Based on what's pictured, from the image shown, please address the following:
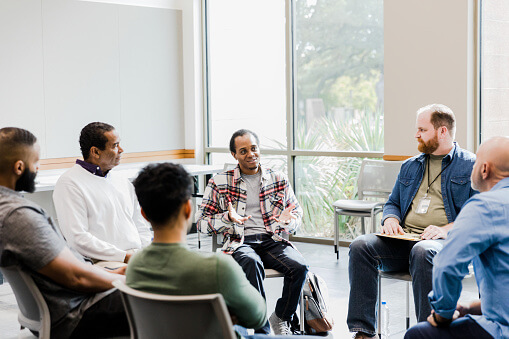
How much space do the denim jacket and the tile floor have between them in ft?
2.56

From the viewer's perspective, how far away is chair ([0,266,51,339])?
7.88 feet

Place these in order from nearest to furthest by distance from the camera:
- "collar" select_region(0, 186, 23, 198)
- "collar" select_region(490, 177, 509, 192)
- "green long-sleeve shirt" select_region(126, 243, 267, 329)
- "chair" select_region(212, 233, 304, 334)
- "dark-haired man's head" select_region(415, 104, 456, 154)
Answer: "green long-sleeve shirt" select_region(126, 243, 267, 329) → "collar" select_region(490, 177, 509, 192) → "collar" select_region(0, 186, 23, 198) → "chair" select_region(212, 233, 304, 334) → "dark-haired man's head" select_region(415, 104, 456, 154)

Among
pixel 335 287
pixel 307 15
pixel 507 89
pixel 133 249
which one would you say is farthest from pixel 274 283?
pixel 307 15

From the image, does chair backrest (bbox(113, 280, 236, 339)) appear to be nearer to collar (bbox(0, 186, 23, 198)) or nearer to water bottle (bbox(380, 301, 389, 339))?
collar (bbox(0, 186, 23, 198))

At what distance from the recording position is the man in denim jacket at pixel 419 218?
3412 mm

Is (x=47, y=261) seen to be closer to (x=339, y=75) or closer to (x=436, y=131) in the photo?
(x=436, y=131)

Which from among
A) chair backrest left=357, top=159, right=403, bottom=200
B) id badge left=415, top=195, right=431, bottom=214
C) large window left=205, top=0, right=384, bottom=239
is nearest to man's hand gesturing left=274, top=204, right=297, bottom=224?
id badge left=415, top=195, right=431, bottom=214

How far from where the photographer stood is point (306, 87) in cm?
712

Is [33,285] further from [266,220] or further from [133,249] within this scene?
[266,220]

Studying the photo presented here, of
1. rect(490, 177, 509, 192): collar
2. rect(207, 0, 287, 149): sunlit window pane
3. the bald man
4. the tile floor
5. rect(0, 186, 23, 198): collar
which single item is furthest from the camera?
rect(207, 0, 287, 149): sunlit window pane

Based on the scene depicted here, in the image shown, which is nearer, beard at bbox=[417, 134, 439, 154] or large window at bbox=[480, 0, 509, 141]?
beard at bbox=[417, 134, 439, 154]

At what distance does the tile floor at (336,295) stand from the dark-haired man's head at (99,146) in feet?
3.40

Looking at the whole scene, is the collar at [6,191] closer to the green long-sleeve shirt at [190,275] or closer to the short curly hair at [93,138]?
the green long-sleeve shirt at [190,275]

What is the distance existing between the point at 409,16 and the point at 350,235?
2.25m
